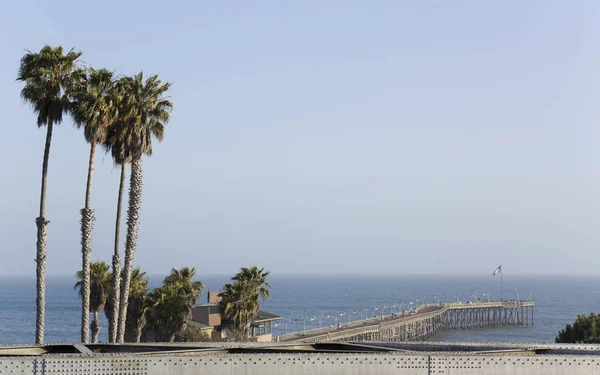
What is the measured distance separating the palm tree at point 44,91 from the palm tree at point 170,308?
1496cm

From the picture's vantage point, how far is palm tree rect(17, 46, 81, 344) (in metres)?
33.4

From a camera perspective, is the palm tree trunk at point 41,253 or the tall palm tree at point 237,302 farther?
the tall palm tree at point 237,302

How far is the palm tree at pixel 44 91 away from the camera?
33375mm

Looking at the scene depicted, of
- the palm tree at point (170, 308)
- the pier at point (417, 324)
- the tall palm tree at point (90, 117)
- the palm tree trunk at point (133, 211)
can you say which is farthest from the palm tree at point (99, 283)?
the pier at point (417, 324)

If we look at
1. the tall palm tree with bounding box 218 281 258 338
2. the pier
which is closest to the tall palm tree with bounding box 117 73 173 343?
the tall palm tree with bounding box 218 281 258 338

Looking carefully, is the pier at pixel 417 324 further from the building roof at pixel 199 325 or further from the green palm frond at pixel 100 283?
the green palm frond at pixel 100 283

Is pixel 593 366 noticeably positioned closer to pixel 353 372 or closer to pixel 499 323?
pixel 353 372

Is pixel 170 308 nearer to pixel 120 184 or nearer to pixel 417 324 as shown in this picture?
pixel 120 184

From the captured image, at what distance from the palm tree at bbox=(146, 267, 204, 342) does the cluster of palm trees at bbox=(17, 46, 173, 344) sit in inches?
338

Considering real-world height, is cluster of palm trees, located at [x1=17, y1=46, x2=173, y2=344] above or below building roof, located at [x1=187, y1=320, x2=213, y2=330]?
above

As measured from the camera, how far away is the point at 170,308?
48.2 meters

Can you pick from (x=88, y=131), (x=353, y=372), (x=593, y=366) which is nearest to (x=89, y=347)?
(x=353, y=372)

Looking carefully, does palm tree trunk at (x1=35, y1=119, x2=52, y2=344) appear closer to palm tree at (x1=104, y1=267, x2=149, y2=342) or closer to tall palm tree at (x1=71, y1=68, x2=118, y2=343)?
tall palm tree at (x1=71, y1=68, x2=118, y2=343)

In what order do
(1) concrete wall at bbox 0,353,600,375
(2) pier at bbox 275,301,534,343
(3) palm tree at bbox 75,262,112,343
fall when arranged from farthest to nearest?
1. (2) pier at bbox 275,301,534,343
2. (3) palm tree at bbox 75,262,112,343
3. (1) concrete wall at bbox 0,353,600,375
